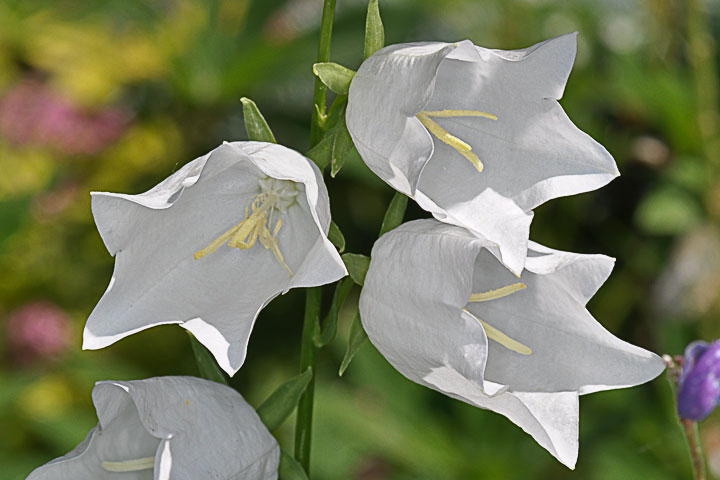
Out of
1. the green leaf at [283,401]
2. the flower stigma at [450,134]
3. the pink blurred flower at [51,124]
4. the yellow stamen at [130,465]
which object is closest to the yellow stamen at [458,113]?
the flower stigma at [450,134]

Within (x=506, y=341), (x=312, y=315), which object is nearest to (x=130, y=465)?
(x=312, y=315)

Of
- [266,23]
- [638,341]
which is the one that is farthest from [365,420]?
[266,23]

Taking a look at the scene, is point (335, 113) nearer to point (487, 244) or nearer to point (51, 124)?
point (487, 244)

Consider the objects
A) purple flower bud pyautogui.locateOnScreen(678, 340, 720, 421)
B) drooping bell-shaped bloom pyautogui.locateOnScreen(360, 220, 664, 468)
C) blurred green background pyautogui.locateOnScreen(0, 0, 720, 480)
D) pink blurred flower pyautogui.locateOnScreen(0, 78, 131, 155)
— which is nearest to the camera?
drooping bell-shaped bloom pyautogui.locateOnScreen(360, 220, 664, 468)

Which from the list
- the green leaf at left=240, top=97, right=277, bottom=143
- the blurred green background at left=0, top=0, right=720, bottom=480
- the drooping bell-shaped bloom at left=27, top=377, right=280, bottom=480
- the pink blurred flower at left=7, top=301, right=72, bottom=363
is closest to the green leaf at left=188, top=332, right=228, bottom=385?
the drooping bell-shaped bloom at left=27, top=377, right=280, bottom=480

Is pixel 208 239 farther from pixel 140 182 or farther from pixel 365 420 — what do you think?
pixel 140 182

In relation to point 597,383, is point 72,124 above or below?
below

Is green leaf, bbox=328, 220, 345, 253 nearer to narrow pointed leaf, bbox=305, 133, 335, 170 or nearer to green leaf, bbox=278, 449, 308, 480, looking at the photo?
narrow pointed leaf, bbox=305, 133, 335, 170
